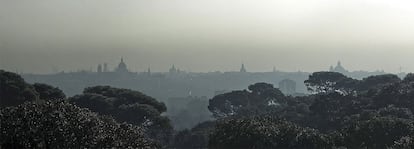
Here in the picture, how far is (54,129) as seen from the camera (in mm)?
18766

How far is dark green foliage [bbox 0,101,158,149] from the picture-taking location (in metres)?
18.0

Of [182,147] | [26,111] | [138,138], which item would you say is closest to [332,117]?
[182,147]

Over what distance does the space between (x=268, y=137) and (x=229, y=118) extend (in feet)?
63.6

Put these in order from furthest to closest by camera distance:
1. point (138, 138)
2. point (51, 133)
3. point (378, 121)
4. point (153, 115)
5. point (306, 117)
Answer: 1. point (306, 117)
2. point (153, 115)
3. point (378, 121)
4. point (138, 138)
5. point (51, 133)

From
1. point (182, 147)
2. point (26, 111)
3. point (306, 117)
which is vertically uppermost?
point (26, 111)

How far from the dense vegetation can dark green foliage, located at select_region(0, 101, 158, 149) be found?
1.3 inches

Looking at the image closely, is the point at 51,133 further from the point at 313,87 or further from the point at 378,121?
the point at 313,87

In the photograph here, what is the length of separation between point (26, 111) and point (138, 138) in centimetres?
476

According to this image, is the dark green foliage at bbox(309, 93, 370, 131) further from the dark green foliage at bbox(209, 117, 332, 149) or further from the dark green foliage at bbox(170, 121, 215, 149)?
the dark green foliage at bbox(209, 117, 332, 149)

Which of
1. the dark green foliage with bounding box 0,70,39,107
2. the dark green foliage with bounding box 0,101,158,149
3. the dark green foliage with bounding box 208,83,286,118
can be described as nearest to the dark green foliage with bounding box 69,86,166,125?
the dark green foliage with bounding box 0,70,39,107

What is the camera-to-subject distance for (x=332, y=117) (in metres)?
50.9

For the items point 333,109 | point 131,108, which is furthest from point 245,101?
point 131,108

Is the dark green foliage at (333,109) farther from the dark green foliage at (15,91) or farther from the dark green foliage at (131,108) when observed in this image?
the dark green foliage at (15,91)

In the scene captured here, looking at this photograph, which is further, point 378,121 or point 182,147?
point 182,147
